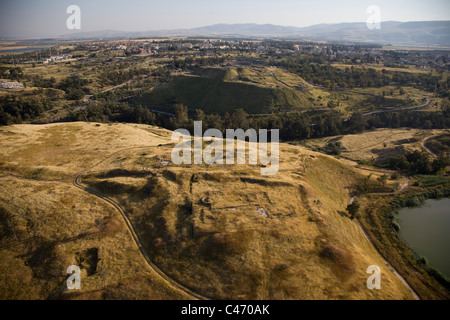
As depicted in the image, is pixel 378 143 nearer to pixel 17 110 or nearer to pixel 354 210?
pixel 354 210

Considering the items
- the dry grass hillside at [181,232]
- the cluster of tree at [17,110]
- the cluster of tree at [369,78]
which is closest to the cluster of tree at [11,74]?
the cluster of tree at [17,110]

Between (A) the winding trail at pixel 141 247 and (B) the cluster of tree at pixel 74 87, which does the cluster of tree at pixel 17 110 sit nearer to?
(B) the cluster of tree at pixel 74 87

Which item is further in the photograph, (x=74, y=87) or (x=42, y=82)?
(x=42, y=82)

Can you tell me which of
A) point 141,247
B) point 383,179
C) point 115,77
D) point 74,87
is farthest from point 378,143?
point 74,87

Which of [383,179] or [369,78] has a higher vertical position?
[369,78]

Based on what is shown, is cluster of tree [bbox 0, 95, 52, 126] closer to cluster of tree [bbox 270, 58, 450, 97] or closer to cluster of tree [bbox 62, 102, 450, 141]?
cluster of tree [bbox 62, 102, 450, 141]
